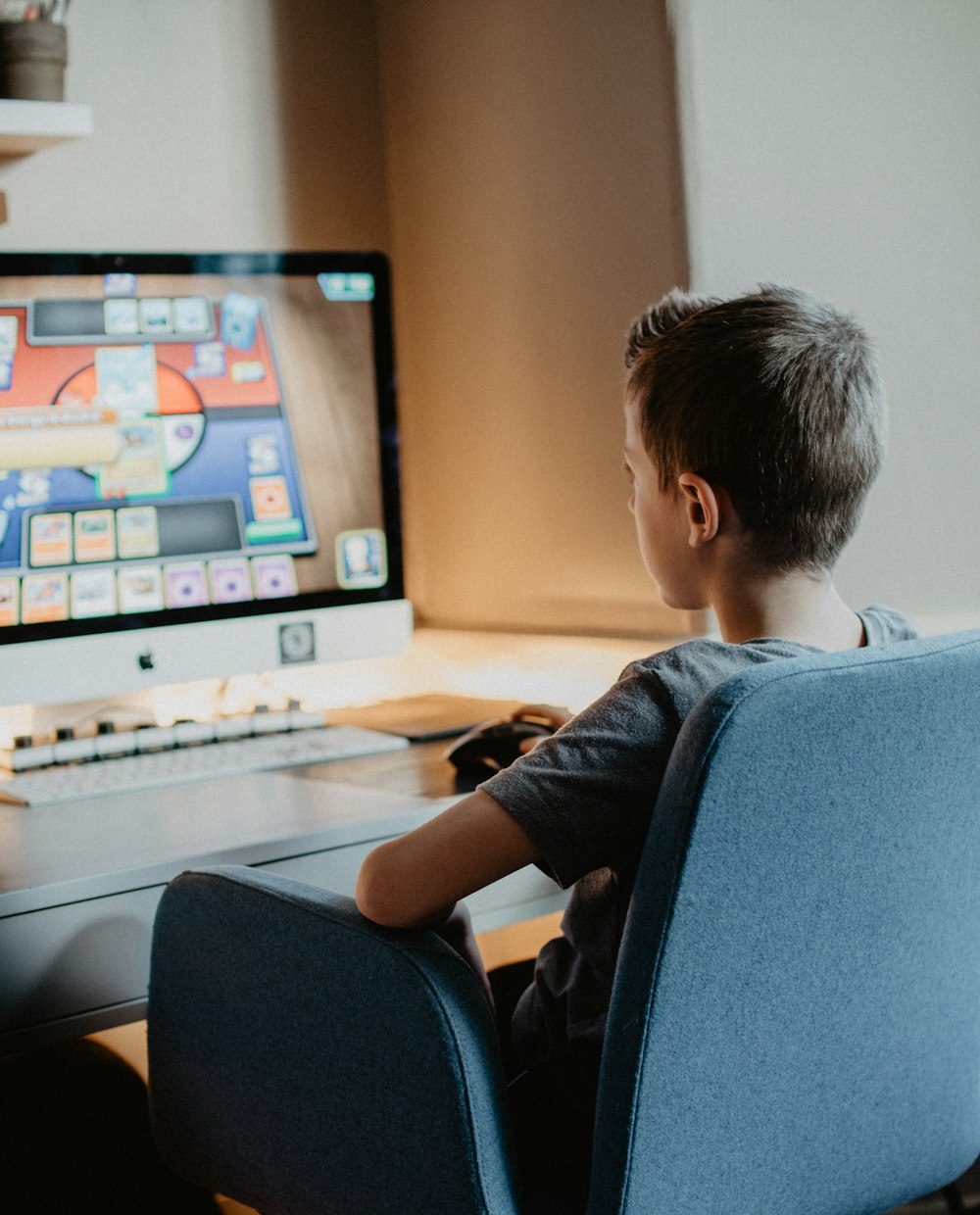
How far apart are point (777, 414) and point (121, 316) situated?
917 mm

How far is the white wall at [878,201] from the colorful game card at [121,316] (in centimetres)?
66

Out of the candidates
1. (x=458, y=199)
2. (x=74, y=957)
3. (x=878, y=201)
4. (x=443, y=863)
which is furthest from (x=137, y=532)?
(x=878, y=201)

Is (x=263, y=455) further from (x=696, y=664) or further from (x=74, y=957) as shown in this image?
(x=696, y=664)

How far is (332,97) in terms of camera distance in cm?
208

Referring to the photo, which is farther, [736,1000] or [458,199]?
[458,199]

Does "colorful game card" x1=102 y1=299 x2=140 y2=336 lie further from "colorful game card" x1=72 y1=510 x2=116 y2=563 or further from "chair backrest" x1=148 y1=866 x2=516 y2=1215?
"chair backrest" x1=148 y1=866 x2=516 y2=1215

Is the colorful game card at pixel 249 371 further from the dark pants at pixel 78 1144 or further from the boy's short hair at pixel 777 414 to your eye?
the dark pants at pixel 78 1144

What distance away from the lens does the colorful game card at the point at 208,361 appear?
1.65 m

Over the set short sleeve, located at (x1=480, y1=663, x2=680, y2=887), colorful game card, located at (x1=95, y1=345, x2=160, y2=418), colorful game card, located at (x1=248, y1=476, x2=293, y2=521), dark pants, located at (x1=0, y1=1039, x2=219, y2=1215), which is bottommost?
dark pants, located at (x1=0, y1=1039, x2=219, y2=1215)

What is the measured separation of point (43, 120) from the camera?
5.44ft

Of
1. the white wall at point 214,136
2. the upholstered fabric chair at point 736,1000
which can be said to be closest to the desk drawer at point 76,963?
the upholstered fabric chair at point 736,1000

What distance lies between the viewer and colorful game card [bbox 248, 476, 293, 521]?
1685mm

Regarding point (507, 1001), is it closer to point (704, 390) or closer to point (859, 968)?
point (859, 968)

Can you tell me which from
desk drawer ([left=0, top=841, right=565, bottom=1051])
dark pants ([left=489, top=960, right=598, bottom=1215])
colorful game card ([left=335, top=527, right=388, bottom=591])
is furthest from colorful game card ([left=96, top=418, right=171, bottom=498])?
dark pants ([left=489, top=960, right=598, bottom=1215])
